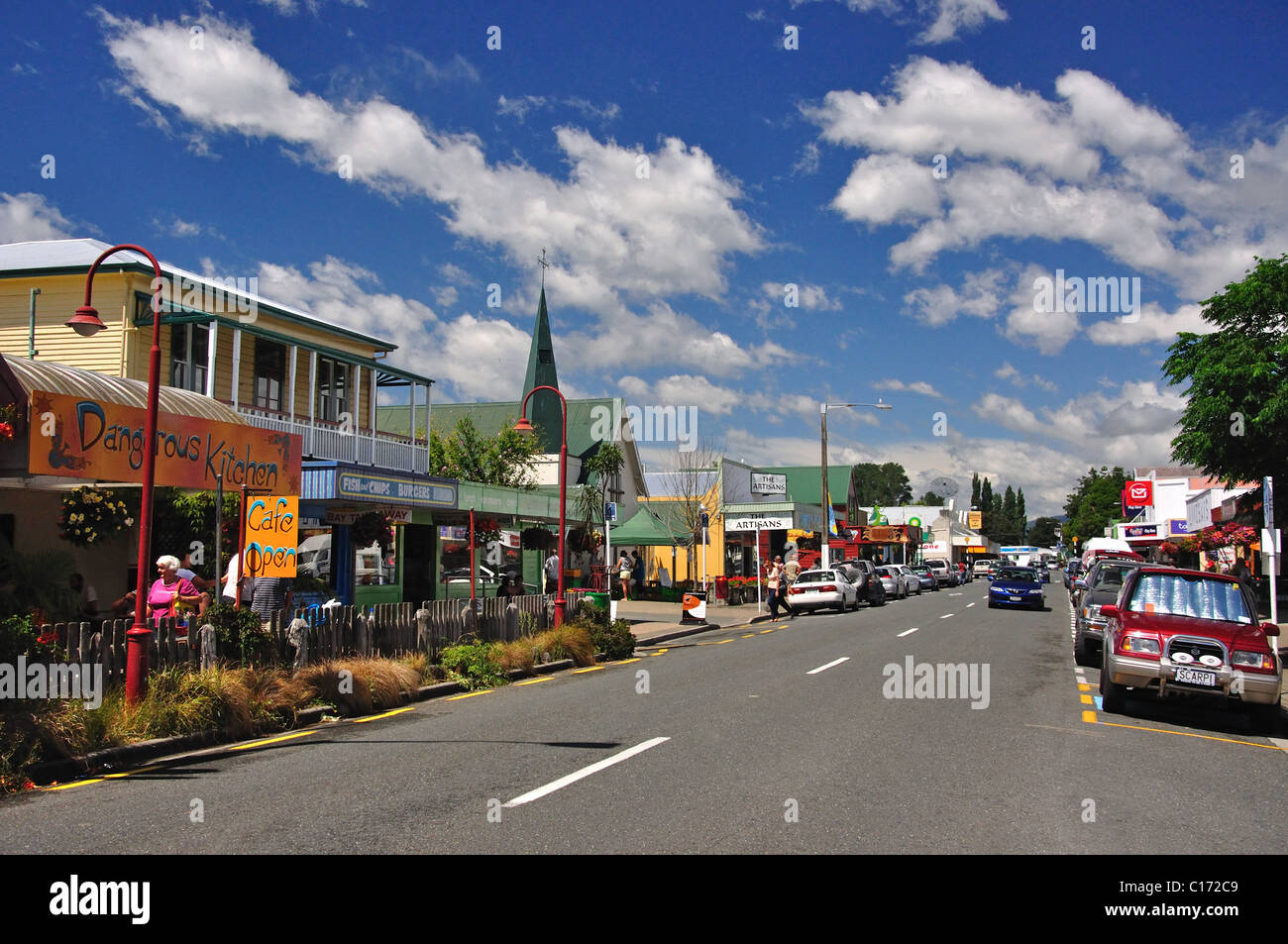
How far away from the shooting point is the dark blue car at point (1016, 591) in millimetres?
33406

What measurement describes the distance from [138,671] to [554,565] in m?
21.3

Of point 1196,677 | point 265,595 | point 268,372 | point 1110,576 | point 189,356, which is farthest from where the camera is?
point 268,372

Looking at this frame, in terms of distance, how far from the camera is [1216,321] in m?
28.2

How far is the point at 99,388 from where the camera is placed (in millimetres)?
14773

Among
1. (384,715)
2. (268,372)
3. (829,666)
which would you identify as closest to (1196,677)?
(829,666)

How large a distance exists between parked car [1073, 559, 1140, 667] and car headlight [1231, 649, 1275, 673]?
3.99 m

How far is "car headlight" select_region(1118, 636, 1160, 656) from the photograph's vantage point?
1122 centimetres

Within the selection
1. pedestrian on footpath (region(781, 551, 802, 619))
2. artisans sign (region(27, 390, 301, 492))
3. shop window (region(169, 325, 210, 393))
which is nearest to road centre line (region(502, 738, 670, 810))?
artisans sign (region(27, 390, 301, 492))

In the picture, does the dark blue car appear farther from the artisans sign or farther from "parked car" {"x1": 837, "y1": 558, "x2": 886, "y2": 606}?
Result: the artisans sign

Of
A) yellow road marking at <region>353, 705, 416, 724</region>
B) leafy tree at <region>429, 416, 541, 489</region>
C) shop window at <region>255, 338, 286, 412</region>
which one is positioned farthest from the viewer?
leafy tree at <region>429, 416, 541, 489</region>

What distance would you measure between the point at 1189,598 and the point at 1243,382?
18164 mm

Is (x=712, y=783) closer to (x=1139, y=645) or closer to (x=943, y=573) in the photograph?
(x=1139, y=645)
